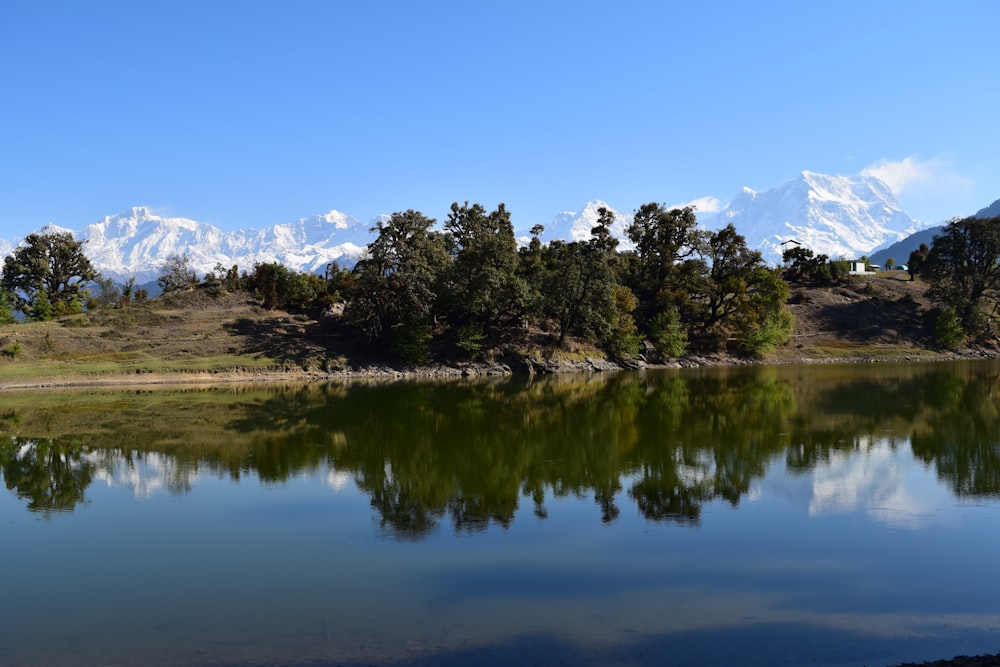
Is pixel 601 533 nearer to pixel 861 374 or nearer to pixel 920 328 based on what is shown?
pixel 861 374

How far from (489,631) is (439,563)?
3.76 m

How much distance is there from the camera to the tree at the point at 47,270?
93.6 metres

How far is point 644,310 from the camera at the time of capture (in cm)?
9281

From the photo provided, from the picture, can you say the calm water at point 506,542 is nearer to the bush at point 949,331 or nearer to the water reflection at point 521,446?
the water reflection at point 521,446

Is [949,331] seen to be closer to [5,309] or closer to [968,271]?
[968,271]

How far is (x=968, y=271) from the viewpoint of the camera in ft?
326

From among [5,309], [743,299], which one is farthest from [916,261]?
[5,309]

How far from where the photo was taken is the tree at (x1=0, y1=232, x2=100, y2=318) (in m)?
93.6

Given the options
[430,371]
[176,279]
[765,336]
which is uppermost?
[176,279]

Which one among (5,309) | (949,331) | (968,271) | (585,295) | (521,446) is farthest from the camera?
(968,271)

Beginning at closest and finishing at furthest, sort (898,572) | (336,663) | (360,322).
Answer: (336,663) → (898,572) → (360,322)

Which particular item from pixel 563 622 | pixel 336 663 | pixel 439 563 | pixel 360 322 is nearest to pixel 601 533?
pixel 439 563

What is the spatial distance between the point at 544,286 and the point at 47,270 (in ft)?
208

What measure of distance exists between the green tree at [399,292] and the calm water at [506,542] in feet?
130
